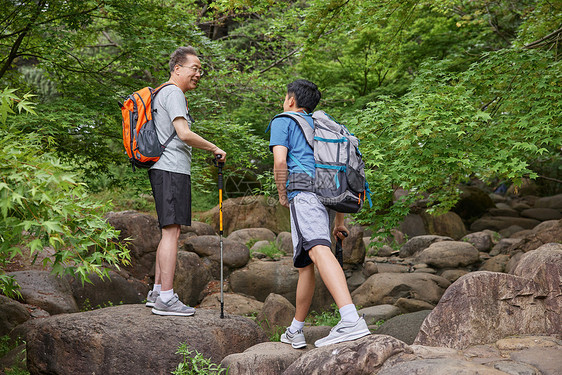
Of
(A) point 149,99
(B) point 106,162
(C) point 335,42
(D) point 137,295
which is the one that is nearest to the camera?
(A) point 149,99

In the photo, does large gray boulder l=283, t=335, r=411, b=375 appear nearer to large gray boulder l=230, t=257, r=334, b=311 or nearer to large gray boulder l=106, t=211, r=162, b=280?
large gray boulder l=106, t=211, r=162, b=280

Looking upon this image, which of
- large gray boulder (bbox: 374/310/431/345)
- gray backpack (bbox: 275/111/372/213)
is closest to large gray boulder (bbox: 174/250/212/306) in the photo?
large gray boulder (bbox: 374/310/431/345)

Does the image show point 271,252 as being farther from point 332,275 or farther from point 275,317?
point 332,275

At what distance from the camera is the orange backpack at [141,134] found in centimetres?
409

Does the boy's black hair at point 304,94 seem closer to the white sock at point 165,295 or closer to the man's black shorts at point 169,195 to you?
the man's black shorts at point 169,195

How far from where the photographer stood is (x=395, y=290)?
30.7ft

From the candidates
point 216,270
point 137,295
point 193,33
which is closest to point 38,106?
point 193,33

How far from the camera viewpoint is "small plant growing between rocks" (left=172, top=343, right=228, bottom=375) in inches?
151

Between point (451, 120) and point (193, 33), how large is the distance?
4323mm

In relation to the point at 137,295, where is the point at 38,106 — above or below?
above

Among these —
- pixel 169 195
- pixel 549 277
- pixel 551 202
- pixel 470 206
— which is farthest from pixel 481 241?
pixel 169 195

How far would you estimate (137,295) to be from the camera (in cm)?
804

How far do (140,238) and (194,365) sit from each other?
5580 millimetres

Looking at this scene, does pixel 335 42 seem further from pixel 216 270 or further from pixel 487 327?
pixel 487 327
